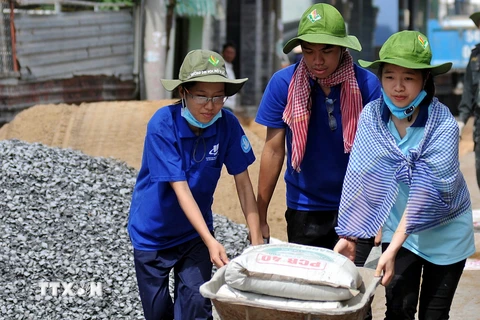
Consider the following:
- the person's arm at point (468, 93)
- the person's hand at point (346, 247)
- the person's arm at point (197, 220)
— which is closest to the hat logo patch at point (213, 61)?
the person's arm at point (197, 220)

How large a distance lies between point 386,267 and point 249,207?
822 millimetres

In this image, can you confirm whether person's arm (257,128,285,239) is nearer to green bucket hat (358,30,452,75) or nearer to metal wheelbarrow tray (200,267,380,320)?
green bucket hat (358,30,452,75)

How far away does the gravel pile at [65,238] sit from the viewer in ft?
18.7

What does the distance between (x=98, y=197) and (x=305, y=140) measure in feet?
11.6

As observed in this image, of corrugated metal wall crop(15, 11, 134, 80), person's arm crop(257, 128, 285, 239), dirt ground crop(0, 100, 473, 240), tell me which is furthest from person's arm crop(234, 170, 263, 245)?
corrugated metal wall crop(15, 11, 134, 80)

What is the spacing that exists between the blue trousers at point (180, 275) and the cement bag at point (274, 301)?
0.88 meters

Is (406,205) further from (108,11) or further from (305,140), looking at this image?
(108,11)

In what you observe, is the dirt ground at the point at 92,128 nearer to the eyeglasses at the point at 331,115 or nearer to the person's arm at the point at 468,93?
the person's arm at the point at 468,93

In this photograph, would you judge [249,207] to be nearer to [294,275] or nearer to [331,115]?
[331,115]

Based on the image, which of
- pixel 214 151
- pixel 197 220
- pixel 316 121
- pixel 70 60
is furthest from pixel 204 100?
pixel 70 60

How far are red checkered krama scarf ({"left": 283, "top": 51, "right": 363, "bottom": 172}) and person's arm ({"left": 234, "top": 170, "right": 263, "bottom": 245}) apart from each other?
0.31 m

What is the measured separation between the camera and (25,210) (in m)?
6.93

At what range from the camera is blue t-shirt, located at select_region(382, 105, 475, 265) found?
12.5ft

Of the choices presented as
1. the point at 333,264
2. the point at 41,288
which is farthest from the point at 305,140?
the point at 41,288
